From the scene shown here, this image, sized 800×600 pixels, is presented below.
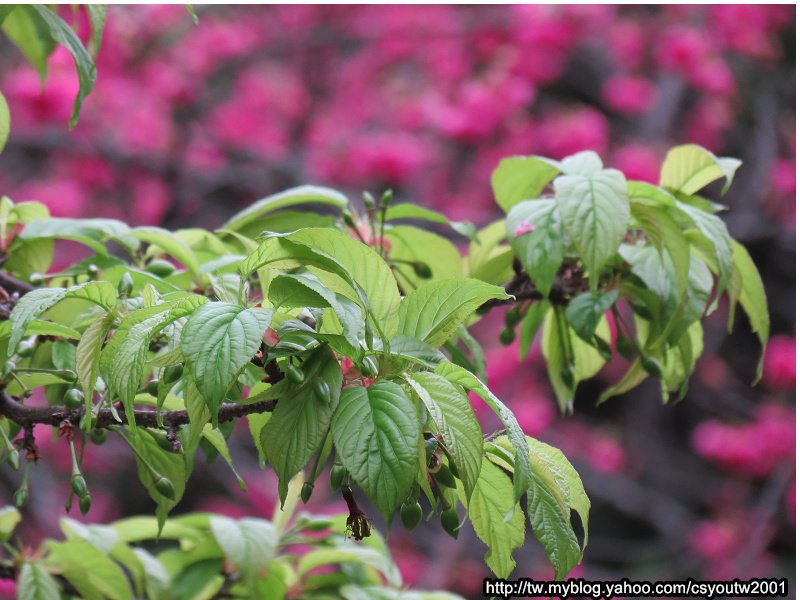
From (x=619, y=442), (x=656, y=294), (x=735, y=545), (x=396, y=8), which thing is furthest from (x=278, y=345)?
(x=396, y=8)

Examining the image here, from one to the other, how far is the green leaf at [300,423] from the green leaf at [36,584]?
0.46 metres

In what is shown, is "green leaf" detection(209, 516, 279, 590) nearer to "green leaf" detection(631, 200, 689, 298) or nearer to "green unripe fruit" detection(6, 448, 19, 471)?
"green unripe fruit" detection(6, 448, 19, 471)

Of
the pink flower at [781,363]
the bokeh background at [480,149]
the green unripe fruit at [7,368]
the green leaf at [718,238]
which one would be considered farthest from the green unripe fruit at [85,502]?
the pink flower at [781,363]

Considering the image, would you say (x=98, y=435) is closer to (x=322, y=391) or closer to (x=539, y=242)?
(x=322, y=391)

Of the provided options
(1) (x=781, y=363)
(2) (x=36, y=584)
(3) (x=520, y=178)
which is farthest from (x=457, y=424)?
(1) (x=781, y=363)

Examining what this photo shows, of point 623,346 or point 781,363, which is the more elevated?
point 623,346

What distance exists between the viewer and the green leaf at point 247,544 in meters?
0.93

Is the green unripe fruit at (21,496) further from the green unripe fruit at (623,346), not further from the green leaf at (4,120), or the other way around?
the green unripe fruit at (623,346)

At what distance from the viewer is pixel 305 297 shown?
0.58m

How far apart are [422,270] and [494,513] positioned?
0.37 metres

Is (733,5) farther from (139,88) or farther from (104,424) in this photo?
(104,424)

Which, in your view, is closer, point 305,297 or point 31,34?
point 305,297

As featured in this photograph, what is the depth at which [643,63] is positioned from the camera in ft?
13.1

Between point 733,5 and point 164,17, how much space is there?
230 cm
